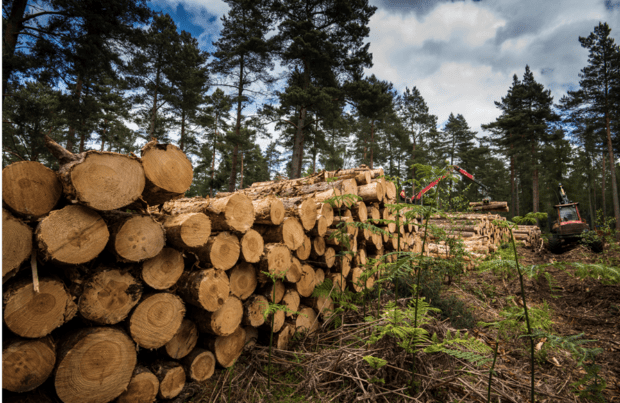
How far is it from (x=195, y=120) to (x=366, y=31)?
39.5 ft

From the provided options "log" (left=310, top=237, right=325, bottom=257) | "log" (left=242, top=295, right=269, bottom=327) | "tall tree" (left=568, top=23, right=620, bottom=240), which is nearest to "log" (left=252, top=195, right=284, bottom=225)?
"log" (left=310, top=237, right=325, bottom=257)

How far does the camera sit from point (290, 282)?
2.93m

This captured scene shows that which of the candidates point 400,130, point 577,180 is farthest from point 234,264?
point 577,180

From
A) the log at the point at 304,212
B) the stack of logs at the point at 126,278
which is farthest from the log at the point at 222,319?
the log at the point at 304,212

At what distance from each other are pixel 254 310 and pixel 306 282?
2.41 feet

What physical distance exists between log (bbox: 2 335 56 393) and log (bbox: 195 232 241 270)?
993mm

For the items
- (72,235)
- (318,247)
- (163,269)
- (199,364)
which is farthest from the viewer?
(318,247)

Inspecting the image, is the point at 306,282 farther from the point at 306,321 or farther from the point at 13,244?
the point at 13,244

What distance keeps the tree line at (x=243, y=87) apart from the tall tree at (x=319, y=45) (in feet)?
0.17

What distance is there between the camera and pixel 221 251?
2.29m

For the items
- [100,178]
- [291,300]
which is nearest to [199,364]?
[291,300]

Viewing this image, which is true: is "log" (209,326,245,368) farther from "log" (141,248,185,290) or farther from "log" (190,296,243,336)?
"log" (141,248,185,290)

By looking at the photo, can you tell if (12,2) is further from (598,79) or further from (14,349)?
(598,79)

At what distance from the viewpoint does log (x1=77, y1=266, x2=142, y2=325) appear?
1.67 meters
